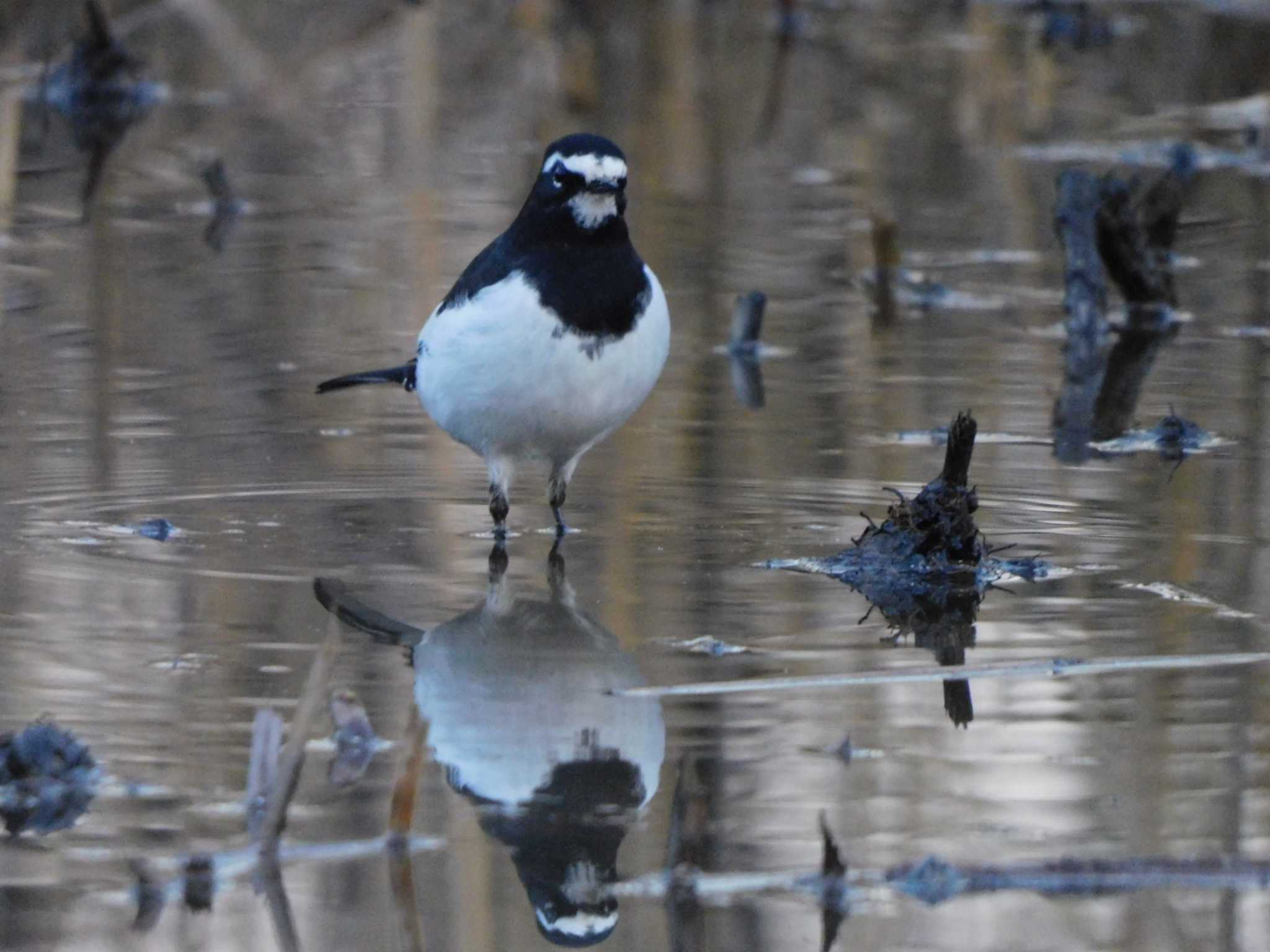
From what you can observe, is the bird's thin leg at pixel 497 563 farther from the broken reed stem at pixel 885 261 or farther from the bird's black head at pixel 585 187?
the broken reed stem at pixel 885 261

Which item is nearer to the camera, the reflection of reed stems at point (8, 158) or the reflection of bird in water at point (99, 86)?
Answer: the reflection of reed stems at point (8, 158)

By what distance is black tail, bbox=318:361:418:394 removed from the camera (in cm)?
573

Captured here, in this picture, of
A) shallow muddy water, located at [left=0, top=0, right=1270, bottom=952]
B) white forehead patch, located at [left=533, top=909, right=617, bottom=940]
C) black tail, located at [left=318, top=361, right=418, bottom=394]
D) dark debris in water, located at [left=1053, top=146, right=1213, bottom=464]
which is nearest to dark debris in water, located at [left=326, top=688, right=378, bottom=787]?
shallow muddy water, located at [left=0, top=0, right=1270, bottom=952]

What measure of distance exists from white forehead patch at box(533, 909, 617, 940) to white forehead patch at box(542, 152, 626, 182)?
2.32 m

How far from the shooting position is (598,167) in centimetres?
491

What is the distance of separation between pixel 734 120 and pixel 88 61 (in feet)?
11.3

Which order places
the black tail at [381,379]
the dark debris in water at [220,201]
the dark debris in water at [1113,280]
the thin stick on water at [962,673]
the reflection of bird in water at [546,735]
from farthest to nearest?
1. the dark debris in water at [220,201]
2. the dark debris in water at [1113,280]
3. the black tail at [381,379]
4. the thin stick on water at [962,673]
5. the reflection of bird in water at [546,735]

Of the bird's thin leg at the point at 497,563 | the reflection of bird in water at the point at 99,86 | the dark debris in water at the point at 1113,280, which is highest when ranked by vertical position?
the reflection of bird in water at the point at 99,86

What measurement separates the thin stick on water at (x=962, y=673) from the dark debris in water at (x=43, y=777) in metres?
0.94

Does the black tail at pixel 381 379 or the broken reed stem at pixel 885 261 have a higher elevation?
the broken reed stem at pixel 885 261

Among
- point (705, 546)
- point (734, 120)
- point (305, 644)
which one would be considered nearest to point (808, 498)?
point (705, 546)

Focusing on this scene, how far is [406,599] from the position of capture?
4.56 meters

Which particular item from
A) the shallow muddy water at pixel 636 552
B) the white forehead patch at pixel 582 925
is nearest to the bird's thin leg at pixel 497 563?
the shallow muddy water at pixel 636 552

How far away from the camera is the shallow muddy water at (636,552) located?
3.12 meters
